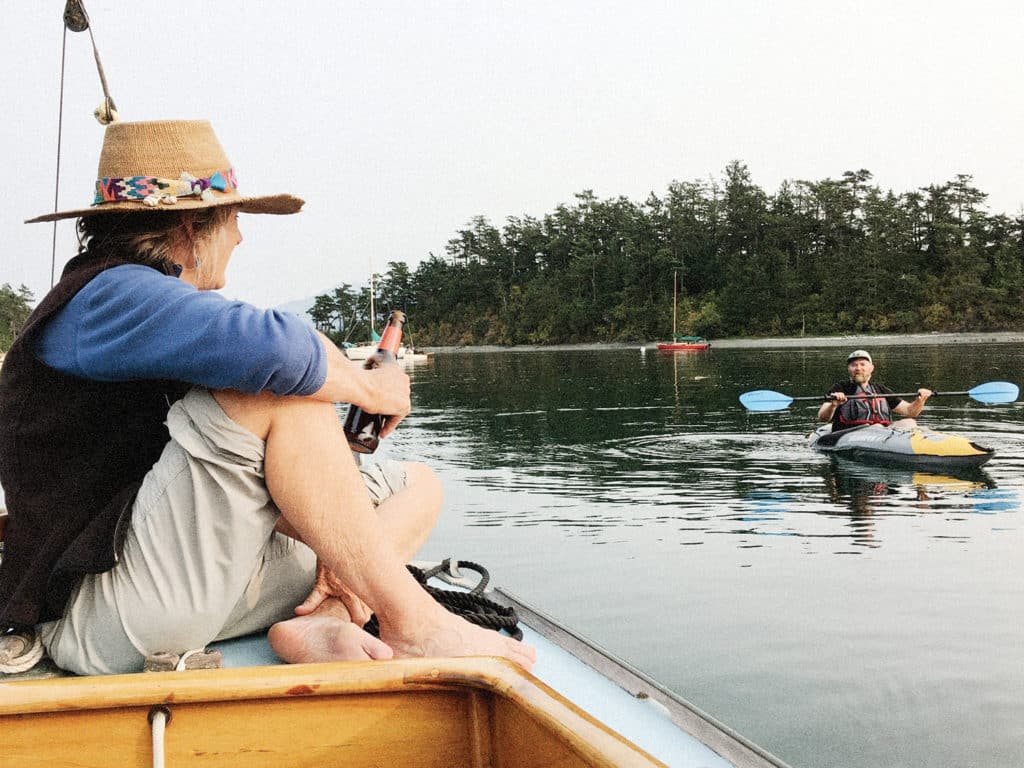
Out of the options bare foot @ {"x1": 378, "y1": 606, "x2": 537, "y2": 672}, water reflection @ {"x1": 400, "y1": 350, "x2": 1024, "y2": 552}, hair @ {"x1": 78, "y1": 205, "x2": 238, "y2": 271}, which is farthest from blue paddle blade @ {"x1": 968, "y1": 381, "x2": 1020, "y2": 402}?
hair @ {"x1": 78, "y1": 205, "x2": 238, "y2": 271}

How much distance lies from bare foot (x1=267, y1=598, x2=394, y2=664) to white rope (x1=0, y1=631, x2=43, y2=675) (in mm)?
470

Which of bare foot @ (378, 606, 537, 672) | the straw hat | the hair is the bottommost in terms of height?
bare foot @ (378, 606, 537, 672)

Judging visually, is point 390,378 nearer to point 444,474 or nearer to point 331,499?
point 331,499

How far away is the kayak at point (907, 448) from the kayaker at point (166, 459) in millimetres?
9116

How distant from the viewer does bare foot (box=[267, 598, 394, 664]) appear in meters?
1.95

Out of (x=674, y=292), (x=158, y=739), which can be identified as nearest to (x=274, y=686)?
(x=158, y=739)

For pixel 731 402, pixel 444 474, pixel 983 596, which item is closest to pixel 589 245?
pixel 731 402

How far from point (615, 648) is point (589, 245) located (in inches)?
3429

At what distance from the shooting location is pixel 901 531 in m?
7.48

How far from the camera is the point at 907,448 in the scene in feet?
34.1

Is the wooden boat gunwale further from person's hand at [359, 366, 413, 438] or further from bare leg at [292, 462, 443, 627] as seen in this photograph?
person's hand at [359, 366, 413, 438]

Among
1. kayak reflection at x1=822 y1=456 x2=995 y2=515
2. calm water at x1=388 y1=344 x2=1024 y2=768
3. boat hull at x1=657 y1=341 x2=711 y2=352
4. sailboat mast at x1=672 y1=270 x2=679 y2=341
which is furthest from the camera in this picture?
sailboat mast at x1=672 y1=270 x2=679 y2=341

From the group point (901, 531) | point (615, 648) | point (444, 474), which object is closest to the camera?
point (615, 648)

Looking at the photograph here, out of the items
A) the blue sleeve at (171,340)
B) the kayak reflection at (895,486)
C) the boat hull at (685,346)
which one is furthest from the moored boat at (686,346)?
the blue sleeve at (171,340)
